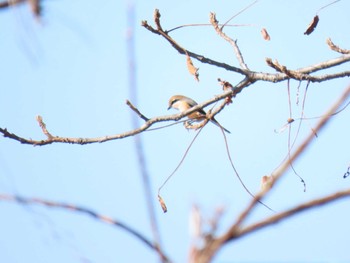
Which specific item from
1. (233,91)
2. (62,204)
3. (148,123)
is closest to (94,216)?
(62,204)

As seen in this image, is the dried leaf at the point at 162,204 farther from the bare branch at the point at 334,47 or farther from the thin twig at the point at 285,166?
the thin twig at the point at 285,166

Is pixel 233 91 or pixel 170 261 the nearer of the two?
pixel 170 261

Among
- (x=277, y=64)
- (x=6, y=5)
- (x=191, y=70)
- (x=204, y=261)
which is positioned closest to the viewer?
(x=204, y=261)

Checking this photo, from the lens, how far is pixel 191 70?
3.33 m

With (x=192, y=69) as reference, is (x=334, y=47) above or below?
below

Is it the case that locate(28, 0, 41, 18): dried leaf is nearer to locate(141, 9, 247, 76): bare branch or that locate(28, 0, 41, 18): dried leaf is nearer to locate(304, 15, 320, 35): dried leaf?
locate(141, 9, 247, 76): bare branch

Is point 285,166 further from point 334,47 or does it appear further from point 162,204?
point 334,47

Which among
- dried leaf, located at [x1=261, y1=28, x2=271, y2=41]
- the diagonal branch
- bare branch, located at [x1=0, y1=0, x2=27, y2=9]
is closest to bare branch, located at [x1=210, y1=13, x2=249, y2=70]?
dried leaf, located at [x1=261, y1=28, x2=271, y2=41]

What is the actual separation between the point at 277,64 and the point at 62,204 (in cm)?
242

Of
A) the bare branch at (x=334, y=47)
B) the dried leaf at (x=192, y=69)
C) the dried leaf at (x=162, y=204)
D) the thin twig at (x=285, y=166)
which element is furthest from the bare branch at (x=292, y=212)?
the bare branch at (x=334, y=47)

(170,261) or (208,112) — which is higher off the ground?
(208,112)

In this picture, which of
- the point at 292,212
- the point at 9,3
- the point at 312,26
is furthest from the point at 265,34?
the point at 292,212

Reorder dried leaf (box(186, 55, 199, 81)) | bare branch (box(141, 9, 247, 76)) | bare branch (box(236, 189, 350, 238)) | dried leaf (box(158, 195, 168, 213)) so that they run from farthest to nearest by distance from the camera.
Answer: dried leaf (box(186, 55, 199, 81)), bare branch (box(141, 9, 247, 76)), dried leaf (box(158, 195, 168, 213)), bare branch (box(236, 189, 350, 238))

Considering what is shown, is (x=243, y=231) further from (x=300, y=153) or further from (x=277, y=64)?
(x=277, y=64)
